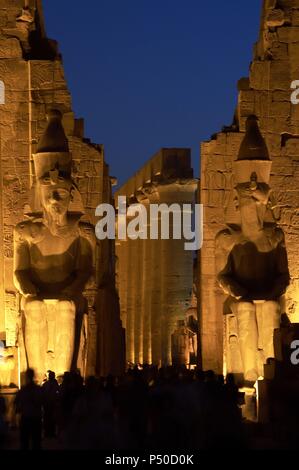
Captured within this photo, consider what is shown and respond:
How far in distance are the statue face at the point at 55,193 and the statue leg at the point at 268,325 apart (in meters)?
2.59

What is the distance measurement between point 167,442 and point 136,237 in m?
15.6

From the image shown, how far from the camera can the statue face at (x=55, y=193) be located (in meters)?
16.5

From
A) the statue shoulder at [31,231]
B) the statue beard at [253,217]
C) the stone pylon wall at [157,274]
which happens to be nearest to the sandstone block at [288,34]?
the statue beard at [253,217]

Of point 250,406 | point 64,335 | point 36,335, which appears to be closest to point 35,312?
point 36,335

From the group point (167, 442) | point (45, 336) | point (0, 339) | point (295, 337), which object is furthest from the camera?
point (0, 339)

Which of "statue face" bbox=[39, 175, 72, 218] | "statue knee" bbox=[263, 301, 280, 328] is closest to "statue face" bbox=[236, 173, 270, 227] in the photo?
"statue knee" bbox=[263, 301, 280, 328]

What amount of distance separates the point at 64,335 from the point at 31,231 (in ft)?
4.30

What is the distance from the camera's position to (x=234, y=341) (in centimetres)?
1670

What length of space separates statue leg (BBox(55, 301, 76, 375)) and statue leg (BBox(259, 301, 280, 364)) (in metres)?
2.20

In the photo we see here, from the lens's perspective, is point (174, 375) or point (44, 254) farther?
point (44, 254)

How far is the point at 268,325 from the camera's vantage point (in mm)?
16453

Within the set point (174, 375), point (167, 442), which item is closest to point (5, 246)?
point (174, 375)
